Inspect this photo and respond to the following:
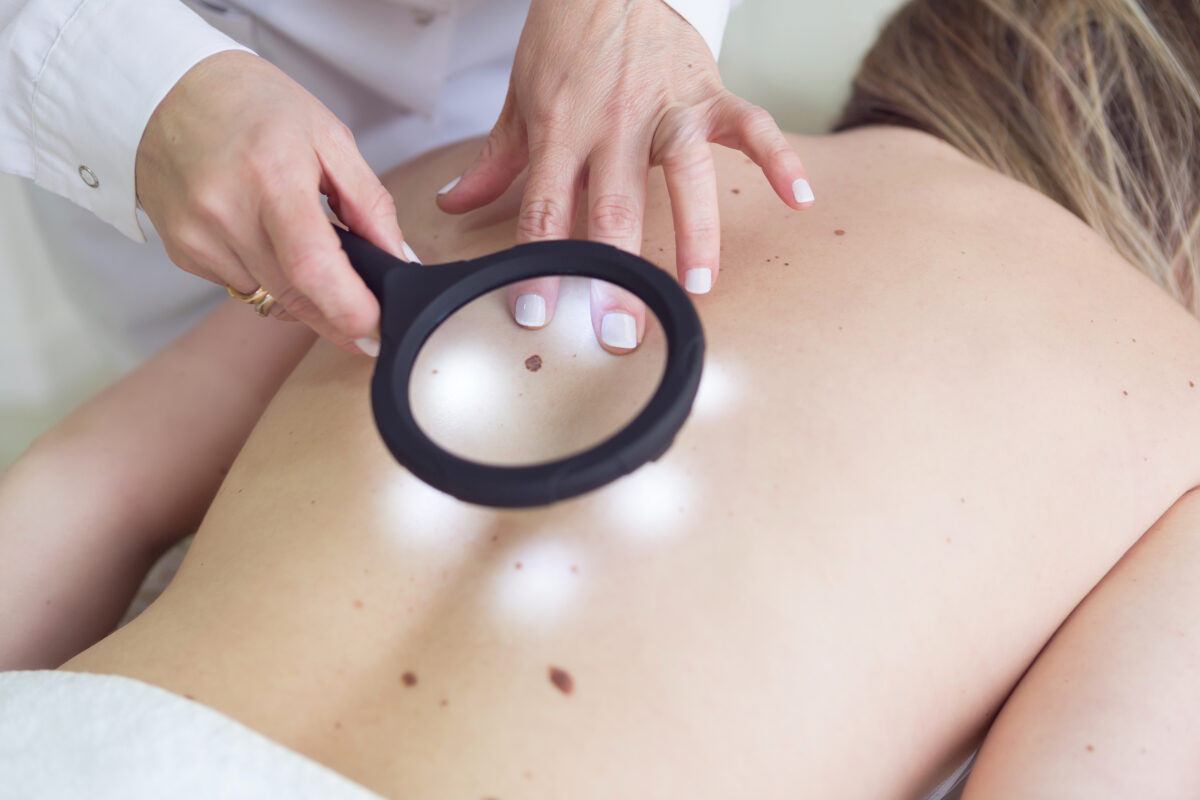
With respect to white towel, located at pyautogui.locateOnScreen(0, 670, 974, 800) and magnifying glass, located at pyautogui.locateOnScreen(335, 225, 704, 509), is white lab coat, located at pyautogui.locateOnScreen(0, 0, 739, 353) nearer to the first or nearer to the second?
magnifying glass, located at pyautogui.locateOnScreen(335, 225, 704, 509)

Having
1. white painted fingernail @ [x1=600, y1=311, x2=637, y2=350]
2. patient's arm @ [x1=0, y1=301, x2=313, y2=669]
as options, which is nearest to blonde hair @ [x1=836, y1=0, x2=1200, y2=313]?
white painted fingernail @ [x1=600, y1=311, x2=637, y2=350]

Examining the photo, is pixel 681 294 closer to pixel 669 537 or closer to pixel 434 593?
pixel 669 537

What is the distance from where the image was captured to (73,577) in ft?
3.22

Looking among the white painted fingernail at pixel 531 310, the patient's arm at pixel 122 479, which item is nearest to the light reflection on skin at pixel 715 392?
the white painted fingernail at pixel 531 310

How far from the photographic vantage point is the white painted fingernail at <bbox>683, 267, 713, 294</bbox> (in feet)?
2.46

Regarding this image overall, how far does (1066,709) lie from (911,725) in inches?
5.0

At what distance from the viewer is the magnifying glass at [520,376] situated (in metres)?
0.52

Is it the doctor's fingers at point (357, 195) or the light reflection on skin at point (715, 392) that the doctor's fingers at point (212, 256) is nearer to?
the doctor's fingers at point (357, 195)

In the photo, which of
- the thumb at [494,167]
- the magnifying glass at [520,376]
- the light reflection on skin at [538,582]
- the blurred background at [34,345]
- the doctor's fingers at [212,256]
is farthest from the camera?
the blurred background at [34,345]

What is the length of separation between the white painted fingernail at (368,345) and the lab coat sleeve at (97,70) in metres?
0.30

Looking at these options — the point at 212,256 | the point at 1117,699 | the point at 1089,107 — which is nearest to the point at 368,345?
the point at 212,256

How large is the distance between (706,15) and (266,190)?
1.70ft

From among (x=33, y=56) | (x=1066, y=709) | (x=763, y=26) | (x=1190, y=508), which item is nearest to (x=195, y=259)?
(x=33, y=56)

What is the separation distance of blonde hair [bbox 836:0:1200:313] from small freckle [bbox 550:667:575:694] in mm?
761
